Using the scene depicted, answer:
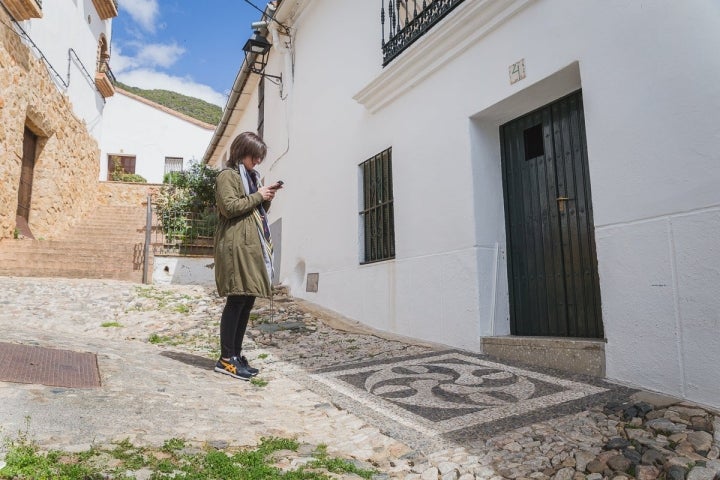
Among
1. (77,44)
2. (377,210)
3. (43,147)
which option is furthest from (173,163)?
(377,210)

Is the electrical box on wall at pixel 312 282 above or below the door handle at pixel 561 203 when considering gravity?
below

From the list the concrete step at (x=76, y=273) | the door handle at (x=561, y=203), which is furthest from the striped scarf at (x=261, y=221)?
the concrete step at (x=76, y=273)

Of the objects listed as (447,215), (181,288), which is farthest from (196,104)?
(447,215)

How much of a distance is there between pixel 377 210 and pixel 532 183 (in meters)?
2.12

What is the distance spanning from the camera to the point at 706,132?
8.46 feet

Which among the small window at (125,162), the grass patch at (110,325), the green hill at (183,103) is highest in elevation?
the green hill at (183,103)

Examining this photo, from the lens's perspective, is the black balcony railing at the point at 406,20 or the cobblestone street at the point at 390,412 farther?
the black balcony railing at the point at 406,20

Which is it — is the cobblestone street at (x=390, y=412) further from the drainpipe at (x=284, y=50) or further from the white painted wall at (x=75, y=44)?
the white painted wall at (x=75, y=44)

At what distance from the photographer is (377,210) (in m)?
5.80

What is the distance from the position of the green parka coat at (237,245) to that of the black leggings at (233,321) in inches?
4.0

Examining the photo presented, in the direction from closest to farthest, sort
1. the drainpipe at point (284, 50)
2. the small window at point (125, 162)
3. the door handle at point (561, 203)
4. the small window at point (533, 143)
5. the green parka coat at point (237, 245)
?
the green parka coat at point (237, 245)
the door handle at point (561, 203)
the small window at point (533, 143)
the drainpipe at point (284, 50)
the small window at point (125, 162)

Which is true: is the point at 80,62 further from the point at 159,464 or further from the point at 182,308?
the point at 159,464

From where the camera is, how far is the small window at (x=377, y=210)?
5543 mm

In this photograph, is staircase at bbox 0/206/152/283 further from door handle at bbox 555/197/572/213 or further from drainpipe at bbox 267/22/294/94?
door handle at bbox 555/197/572/213
